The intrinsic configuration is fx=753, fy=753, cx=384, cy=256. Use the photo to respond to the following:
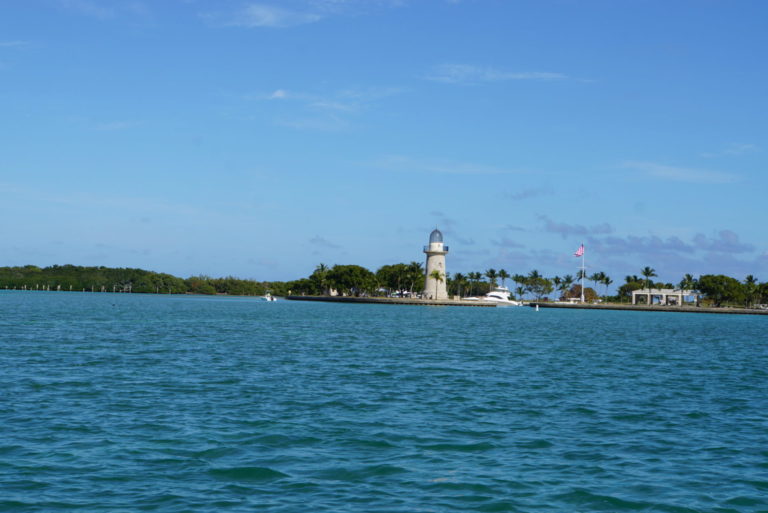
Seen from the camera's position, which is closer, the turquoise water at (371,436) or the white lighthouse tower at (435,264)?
the turquoise water at (371,436)

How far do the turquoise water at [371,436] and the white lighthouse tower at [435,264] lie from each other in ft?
467

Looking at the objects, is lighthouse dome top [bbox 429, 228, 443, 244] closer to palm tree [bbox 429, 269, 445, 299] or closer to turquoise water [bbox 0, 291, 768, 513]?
palm tree [bbox 429, 269, 445, 299]

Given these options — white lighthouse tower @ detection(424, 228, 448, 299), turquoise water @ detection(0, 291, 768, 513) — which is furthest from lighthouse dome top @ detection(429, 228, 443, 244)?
turquoise water @ detection(0, 291, 768, 513)

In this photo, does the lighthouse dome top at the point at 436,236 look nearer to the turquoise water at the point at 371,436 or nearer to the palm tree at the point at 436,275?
the palm tree at the point at 436,275

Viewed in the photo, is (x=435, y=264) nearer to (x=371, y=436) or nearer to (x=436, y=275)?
(x=436, y=275)

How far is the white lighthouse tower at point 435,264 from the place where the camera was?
183m

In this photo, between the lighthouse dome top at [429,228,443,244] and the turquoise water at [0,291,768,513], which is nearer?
the turquoise water at [0,291,768,513]

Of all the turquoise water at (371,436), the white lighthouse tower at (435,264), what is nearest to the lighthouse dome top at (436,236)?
the white lighthouse tower at (435,264)

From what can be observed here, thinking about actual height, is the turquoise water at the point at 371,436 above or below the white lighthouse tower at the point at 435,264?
below

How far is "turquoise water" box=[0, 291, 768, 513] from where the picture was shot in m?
14.4

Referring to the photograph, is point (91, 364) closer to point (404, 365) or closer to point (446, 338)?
point (404, 365)

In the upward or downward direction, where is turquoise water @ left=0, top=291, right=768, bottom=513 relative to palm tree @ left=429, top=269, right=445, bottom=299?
downward

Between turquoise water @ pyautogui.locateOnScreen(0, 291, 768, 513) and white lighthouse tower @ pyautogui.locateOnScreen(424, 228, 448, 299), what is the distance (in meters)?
142

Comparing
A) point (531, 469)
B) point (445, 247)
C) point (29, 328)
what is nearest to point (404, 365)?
point (531, 469)
